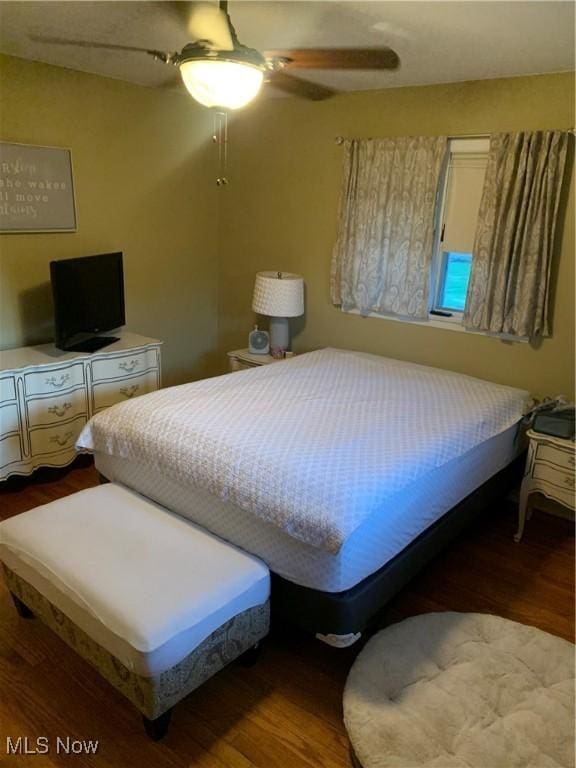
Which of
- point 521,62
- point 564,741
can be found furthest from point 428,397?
point 521,62

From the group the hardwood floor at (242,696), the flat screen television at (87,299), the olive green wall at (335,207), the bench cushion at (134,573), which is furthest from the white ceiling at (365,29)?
the hardwood floor at (242,696)

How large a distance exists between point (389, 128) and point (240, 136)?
1296mm

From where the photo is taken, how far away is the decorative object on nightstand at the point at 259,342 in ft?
13.6

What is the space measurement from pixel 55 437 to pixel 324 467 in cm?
200

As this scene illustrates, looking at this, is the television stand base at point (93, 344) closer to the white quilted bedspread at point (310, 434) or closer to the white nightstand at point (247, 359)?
the white nightstand at point (247, 359)

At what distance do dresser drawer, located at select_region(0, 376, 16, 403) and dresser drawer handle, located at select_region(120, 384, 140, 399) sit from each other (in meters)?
0.70

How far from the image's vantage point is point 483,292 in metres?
3.28

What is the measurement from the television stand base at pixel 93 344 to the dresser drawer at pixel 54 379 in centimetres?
15

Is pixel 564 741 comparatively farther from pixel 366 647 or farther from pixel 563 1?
pixel 563 1

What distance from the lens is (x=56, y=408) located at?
10.8 ft

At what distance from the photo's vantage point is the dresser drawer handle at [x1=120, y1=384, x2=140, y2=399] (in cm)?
365

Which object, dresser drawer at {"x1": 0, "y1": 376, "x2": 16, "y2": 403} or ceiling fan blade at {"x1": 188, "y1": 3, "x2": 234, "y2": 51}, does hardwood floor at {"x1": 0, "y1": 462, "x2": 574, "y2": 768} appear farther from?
ceiling fan blade at {"x1": 188, "y1": 3, "x2": 234, "y2": 51}

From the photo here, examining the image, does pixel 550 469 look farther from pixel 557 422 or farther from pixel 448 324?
pixel 448 324

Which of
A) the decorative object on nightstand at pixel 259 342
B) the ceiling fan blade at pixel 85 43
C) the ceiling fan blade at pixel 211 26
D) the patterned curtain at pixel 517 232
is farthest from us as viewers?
→ the decorative object on nightstand at pixel 259 342
